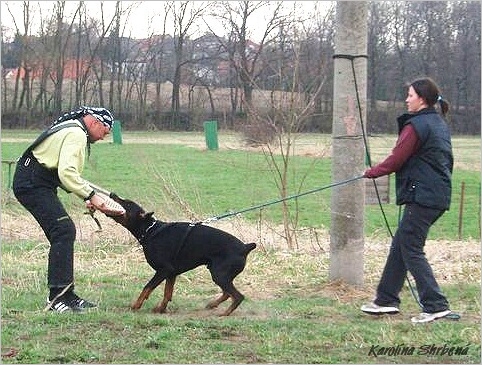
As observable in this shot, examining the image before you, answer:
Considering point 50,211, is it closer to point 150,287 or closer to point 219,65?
point 150,287

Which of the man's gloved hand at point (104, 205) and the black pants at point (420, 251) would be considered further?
the man's gloved hand at point (104, 205)

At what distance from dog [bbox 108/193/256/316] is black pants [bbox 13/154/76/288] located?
0.48 m

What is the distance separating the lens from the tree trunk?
7344 millimetres

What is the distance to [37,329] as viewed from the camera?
5359 millimetres

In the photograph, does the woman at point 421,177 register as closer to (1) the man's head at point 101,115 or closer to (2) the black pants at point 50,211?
(1) the man's head at point 101,115

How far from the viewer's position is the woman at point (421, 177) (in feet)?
19.3

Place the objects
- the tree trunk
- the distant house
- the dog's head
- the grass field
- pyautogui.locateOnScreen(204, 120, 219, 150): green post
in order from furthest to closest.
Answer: pyautogui.locateOnScreen(204, 120, 219, 150): green post < the distant house < the tree trunk < the dog's head < the grass field

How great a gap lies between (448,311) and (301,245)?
14.6 ft

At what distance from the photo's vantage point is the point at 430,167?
5.88m

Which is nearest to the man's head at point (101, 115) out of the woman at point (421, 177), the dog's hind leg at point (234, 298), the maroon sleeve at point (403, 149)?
the dog's hind leg at point (234, 298)

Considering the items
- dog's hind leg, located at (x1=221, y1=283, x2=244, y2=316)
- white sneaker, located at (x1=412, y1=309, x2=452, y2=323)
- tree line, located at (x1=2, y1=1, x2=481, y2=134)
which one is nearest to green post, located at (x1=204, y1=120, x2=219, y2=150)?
tree line, located at (x1=2, y1=1, x2=481, y2=134)

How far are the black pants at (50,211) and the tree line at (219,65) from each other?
4.83 meters

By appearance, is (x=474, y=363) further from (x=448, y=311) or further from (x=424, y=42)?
(x=424, y=42)

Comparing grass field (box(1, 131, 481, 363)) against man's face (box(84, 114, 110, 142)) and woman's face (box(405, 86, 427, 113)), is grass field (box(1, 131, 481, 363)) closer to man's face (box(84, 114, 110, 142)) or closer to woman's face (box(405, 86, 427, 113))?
man's face (box(84, 114, 110, 142))
